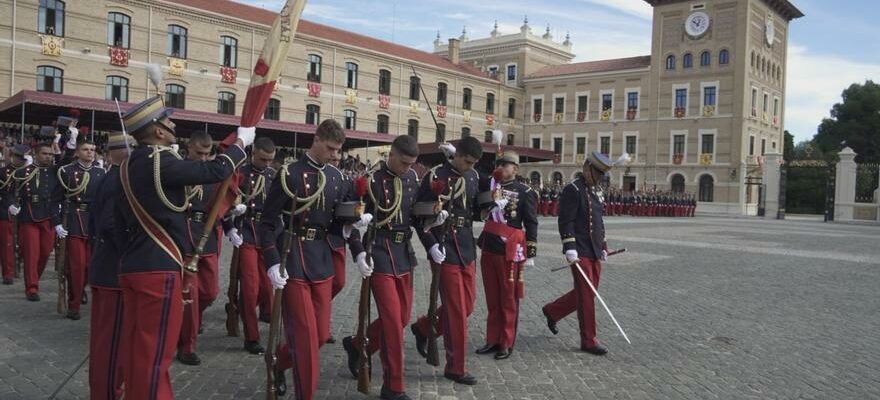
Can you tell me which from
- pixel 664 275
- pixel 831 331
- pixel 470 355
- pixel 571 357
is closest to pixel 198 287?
pixel 470 355

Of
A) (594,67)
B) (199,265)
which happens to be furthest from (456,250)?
(594,67)

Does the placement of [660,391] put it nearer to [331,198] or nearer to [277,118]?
[331,198]

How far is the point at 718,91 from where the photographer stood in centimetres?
4888

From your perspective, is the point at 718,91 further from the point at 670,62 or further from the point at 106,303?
the point at 106,303

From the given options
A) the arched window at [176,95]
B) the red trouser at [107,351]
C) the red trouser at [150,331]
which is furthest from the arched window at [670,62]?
the red trouser at [150,331]

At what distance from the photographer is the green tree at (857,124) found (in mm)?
65375

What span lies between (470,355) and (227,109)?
109 ft

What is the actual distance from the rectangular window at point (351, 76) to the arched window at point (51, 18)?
1592cm

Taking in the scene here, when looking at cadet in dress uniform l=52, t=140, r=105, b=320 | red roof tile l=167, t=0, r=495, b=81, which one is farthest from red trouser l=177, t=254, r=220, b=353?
red roof tile l=167, t=0, r=495, b=81

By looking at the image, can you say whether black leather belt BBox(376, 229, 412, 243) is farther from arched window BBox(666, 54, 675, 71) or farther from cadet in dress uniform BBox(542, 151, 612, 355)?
arched window BBox(666, 54, 675, 71)

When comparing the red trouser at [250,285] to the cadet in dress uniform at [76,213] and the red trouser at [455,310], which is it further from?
the cadet in dress uniform at [76,213]

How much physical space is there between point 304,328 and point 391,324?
682 millimetres

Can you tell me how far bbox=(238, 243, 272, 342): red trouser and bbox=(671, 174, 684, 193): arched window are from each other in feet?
156

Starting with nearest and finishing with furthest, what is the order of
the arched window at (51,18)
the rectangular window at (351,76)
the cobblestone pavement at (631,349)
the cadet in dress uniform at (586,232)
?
the cobblestone pavement at (631,349)
the cadet in dress uniform at (586,232)
the arched window at (51,18)
the rectangular window at (351,76)
